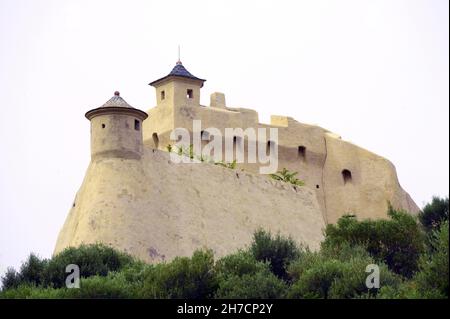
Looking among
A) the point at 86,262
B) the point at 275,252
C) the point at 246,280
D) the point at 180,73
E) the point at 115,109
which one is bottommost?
the point at 246,280

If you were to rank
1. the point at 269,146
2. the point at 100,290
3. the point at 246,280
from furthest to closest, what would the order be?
the point at 269,146
the point at 246,280
the point at 100,290

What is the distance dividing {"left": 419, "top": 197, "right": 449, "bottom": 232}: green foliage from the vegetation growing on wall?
0.25ft

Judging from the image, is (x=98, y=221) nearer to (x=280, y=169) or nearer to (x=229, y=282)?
(x=229, y=282)

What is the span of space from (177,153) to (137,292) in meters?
13.7

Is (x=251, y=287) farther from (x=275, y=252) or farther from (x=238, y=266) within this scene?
(x=275, y=252)

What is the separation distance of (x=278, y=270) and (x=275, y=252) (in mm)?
973

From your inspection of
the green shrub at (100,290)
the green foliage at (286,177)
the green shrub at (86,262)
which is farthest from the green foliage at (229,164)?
the green shrub at (100,290)

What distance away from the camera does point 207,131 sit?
57.8 metres

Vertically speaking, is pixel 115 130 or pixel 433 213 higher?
pixel 115 130

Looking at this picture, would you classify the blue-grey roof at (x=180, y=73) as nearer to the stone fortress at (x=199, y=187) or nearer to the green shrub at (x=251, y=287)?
the stone fortress at (x=199, y=187)

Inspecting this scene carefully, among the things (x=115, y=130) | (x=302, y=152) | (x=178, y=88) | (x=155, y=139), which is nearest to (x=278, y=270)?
(x=115, y=130)

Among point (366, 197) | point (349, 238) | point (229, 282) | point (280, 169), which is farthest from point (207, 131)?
point (229, 282)

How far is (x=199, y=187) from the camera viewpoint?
50.9 m

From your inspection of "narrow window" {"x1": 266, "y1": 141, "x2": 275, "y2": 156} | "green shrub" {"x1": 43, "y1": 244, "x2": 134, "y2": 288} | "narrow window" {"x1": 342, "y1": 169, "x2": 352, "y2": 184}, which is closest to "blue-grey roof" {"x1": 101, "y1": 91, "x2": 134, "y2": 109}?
"green shrub" {"x1": 43, "y1": 244, "x2": 134, "y2": 288}
